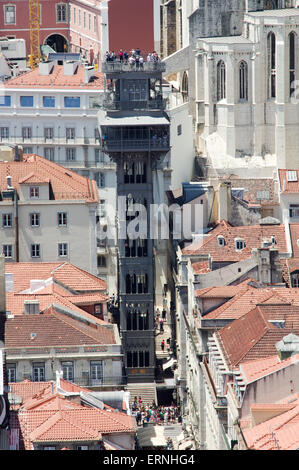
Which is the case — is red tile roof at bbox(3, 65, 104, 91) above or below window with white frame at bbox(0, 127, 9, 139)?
above

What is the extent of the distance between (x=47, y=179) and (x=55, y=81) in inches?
1125

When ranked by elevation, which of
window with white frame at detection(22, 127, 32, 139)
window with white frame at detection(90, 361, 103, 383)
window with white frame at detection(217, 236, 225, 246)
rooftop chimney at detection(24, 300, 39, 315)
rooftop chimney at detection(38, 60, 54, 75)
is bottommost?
window with white frame at detection(90, 361, 103, 383)

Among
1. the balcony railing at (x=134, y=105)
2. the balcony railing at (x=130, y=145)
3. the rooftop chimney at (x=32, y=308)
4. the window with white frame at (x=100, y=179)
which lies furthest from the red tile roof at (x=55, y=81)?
the rooftop chimney at (x=32, y=308)

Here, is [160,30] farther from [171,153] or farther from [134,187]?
[134,187]

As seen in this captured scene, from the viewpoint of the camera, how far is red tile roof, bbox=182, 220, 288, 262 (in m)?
131

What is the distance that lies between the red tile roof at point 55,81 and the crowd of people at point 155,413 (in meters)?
39.0

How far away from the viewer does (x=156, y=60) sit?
133m

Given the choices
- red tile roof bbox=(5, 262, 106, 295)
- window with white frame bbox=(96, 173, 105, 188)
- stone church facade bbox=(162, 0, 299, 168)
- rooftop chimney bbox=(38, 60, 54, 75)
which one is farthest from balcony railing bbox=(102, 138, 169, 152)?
rooftop chimney bbox=(38, 60, 54, 75)

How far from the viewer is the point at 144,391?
130m

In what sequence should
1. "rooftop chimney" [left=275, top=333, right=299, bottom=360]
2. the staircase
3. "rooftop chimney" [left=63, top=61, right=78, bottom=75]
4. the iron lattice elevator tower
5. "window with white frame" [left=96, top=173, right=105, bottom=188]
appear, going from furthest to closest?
"rooftop chimney" [left=63, top=61, right=78, bottom=75]
"window with white frame" [left=96, top=173, right=105, bottom=188]
the iron lattice elevator tower
the staircase
"rooftop chimney" [left=275, top=333, right=299, bottom=360]

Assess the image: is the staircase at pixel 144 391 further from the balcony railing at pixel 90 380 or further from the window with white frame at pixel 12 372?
the window with white frame at pixel 12 372

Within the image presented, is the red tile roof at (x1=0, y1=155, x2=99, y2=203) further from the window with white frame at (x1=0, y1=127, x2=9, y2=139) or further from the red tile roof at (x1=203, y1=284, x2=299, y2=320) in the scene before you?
the window with white frame at (x1=0, y1=127, x2=9, y2=139)

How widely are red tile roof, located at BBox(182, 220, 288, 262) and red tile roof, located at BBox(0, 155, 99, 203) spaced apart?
23.4ft

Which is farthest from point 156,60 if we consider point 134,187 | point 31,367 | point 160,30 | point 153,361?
point 160,30
